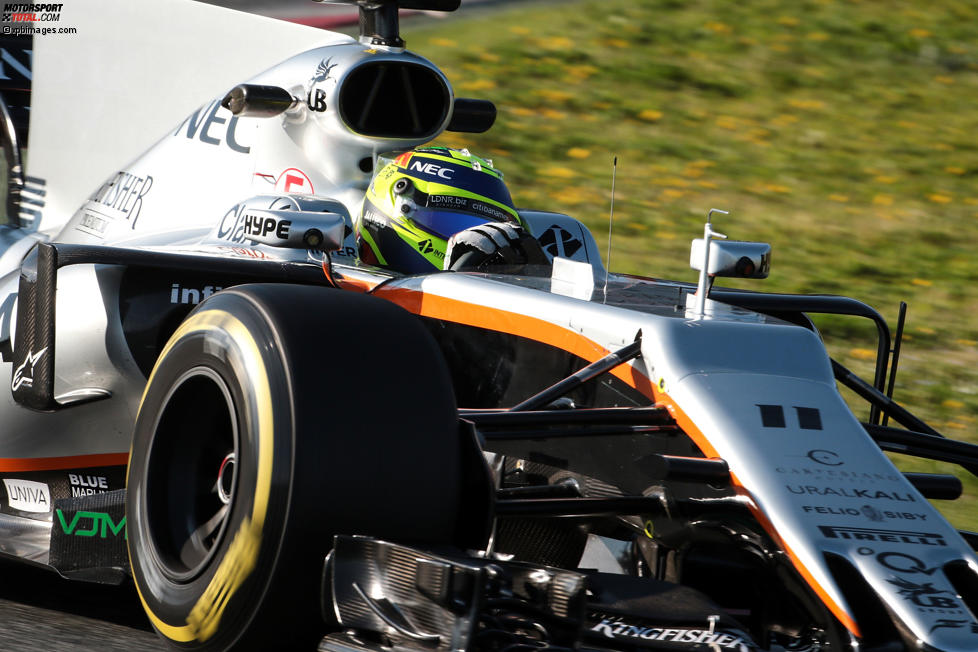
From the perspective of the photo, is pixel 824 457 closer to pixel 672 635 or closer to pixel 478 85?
pixel 672 635

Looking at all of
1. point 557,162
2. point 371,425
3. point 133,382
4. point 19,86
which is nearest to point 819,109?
point 557,162

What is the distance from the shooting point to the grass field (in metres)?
9.55

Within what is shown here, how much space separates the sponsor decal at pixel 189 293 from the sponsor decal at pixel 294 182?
0.97m

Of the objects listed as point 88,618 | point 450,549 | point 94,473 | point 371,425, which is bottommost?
point 88,618

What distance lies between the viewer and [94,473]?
4211mm

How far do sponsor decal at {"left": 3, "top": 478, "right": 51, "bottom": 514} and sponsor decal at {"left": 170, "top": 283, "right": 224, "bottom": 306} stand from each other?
0.74 meters

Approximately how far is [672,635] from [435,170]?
2.30 m

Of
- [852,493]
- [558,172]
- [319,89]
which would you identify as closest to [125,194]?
[319,89]

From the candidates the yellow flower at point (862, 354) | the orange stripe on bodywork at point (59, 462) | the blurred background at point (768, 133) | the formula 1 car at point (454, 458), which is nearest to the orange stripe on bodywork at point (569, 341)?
the formula 1 car at point (454, 458)

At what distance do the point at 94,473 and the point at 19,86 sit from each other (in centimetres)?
306

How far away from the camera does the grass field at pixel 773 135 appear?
9.55 meters

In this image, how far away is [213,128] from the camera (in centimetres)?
532

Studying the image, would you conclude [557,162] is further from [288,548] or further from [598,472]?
[288,548]

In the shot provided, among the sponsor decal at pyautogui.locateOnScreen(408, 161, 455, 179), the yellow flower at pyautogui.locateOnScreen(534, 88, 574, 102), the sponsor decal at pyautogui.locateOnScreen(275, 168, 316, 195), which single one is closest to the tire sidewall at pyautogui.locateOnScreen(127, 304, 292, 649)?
the sponsor decal at pyautogui.locateOnScreen(408, 161, 455, 179)
